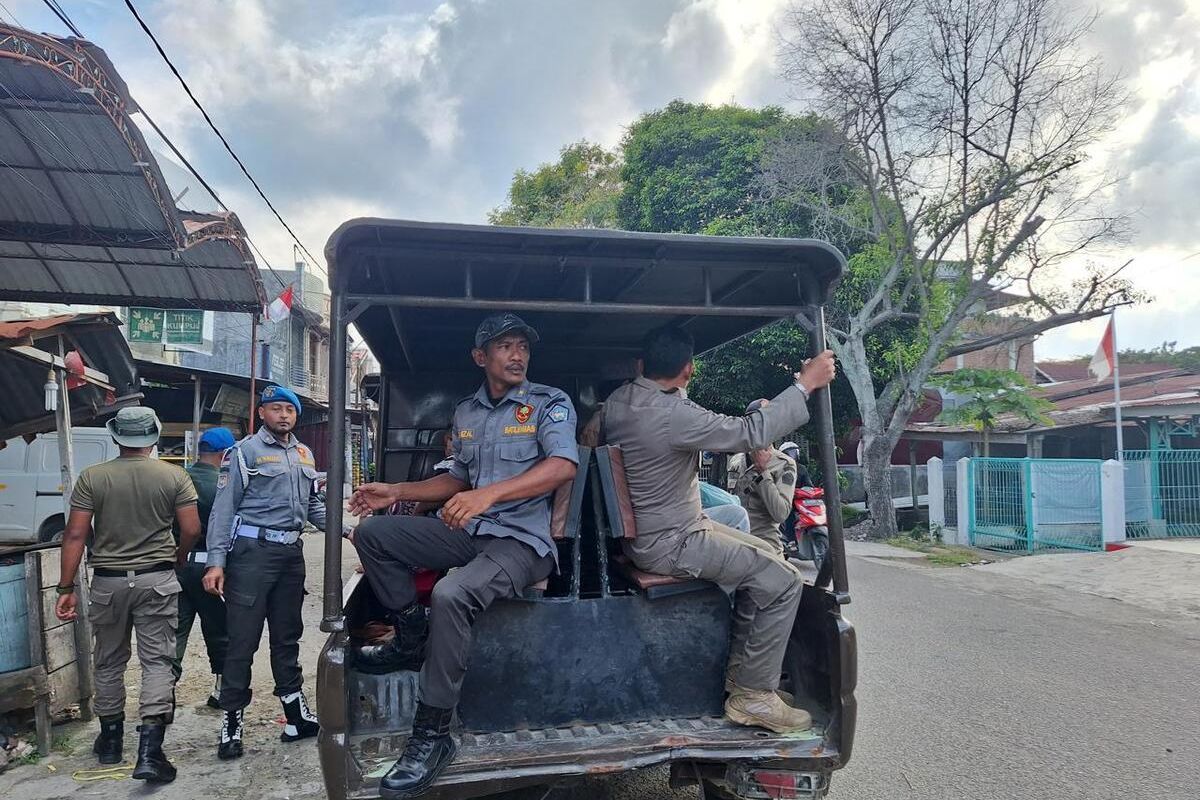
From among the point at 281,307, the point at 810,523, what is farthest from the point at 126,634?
the point at 281,307

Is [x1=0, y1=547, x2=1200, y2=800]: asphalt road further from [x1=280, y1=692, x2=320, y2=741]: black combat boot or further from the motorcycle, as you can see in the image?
the motorcycle

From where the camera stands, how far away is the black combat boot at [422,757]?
8.43 ft

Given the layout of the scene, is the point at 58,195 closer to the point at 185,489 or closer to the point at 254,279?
the point at 254,279

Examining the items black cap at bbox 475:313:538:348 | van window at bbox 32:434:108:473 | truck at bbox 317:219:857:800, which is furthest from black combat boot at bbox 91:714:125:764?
van window at bbox 32:434:108:473

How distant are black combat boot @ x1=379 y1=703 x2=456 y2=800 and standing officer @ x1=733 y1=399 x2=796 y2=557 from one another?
11.7 feet

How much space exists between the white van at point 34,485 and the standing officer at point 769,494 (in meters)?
9.91

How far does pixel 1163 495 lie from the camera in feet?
45.6

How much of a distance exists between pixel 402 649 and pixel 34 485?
1121 cm

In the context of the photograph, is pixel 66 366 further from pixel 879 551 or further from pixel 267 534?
pixel 879 551

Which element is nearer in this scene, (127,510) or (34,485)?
(127,510)

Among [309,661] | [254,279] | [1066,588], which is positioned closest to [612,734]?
[309,661]

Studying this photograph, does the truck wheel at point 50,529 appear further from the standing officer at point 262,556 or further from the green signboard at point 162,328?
the standing officer at point 262,556

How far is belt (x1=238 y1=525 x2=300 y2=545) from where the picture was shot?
416 centimetres

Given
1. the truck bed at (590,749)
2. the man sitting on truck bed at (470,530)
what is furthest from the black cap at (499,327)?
the truck bed at (590,749)
